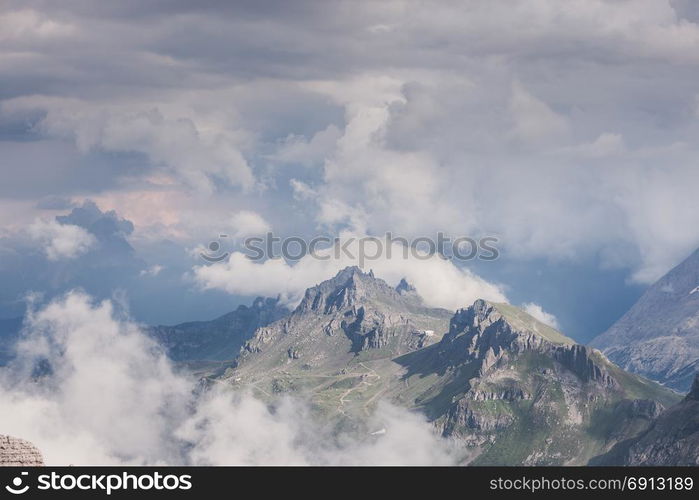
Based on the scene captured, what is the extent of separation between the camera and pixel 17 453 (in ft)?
557

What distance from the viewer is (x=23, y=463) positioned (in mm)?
171750

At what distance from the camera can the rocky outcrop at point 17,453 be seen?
549 ft

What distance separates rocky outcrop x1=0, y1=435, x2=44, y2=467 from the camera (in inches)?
6585
